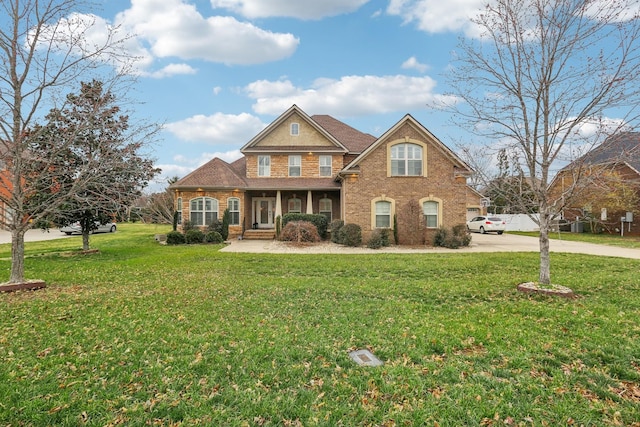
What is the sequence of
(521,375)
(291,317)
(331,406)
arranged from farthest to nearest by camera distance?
1. (291,317)
2. (521,375)
3. (331,406)

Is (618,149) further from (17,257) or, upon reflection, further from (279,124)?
(279,124)

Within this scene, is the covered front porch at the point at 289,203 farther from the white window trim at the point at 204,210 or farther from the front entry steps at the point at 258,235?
the white window trim at the point at 204,210

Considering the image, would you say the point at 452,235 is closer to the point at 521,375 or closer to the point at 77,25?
the point at 521,375

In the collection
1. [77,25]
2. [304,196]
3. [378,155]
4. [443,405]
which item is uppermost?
[77,25]

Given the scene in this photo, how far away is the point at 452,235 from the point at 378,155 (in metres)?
5.74

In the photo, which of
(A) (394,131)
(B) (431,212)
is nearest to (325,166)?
(A) (394,131)

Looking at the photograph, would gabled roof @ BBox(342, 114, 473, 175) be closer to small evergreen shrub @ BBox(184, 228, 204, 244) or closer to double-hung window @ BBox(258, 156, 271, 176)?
double-hung window @ BBox(258, 156, 271, 176)

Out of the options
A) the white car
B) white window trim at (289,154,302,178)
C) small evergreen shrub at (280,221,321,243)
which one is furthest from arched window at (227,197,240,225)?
the white car

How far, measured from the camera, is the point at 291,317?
19.9 feet

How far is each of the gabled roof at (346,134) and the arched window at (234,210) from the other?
8.12 meters

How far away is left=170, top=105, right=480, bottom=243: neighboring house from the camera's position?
1870 centimetres

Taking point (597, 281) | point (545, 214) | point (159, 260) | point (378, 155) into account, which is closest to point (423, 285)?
point (545, 214)

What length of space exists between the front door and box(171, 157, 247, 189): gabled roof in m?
2.22

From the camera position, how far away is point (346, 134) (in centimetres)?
2617
